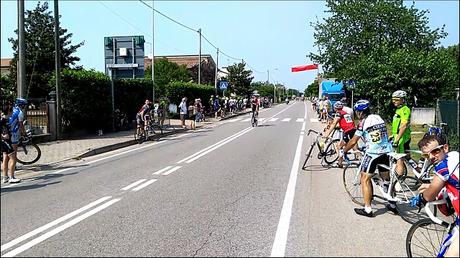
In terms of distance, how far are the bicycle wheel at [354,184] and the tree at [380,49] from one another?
16349 mm

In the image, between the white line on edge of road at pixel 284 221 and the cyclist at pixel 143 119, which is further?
the cyclist at pixel 143 119

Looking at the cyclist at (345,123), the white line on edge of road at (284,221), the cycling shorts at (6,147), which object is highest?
the cyclist at (345,123)

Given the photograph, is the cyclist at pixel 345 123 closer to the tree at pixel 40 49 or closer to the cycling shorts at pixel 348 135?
the cycling shorts at pixel 348 135

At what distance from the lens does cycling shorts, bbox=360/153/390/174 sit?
6.82 meters

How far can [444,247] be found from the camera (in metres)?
4.53

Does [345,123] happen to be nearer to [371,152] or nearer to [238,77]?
[371,152]

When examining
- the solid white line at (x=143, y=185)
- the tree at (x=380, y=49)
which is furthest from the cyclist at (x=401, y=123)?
the tree at (x=380, y=49)

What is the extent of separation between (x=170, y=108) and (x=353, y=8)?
1561cm

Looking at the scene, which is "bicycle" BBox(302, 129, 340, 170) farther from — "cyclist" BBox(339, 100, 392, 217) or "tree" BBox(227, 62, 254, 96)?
"tree" BBox(227, 62, 254, 96)

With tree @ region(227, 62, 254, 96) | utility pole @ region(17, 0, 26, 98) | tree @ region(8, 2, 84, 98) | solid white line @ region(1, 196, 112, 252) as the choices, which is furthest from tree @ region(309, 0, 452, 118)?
tree @ region(227, 62, 254, 96)

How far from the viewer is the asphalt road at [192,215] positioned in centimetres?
526

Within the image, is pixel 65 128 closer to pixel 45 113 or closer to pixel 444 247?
pixel 45 113

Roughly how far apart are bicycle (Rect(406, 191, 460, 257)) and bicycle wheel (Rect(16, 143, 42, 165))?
422 inches

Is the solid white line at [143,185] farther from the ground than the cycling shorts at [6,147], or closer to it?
closer to it
